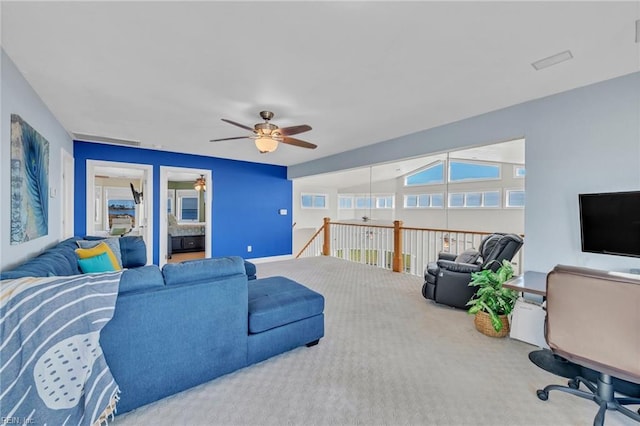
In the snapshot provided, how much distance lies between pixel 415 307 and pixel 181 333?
107 inches

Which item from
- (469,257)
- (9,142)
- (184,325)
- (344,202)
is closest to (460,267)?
(469,257)

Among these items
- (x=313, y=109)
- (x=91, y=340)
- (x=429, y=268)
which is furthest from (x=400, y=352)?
(x=313, y=109)

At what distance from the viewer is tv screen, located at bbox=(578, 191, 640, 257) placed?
6.48ft

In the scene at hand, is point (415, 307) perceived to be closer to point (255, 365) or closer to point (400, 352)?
point (400, 352)

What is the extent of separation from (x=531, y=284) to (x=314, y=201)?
273 inches

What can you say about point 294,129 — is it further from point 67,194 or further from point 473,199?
point 67,194

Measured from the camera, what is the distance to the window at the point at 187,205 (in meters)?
8.89

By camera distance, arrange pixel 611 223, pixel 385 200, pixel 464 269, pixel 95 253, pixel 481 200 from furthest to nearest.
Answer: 1. pixel 385 200
2. pixel 481 200
3. pixel 464 269
4. pixel 95 253
5. pixel 611 223

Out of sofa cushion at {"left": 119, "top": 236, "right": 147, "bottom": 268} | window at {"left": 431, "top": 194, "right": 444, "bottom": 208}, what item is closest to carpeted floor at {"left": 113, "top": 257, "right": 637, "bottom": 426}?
window at {"left": 431, "top": 194, "right": 444, "bottom": 208}

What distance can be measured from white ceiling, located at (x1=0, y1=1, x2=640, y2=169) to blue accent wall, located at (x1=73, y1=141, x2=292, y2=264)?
1.66 meters

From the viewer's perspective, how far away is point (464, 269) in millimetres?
3213

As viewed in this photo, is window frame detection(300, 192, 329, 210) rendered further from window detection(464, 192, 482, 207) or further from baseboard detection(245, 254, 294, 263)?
window detection(464, 192, 482, 207)

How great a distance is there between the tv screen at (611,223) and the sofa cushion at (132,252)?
516 centimetres

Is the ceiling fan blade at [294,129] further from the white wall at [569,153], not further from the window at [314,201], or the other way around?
the window at [314,201]
